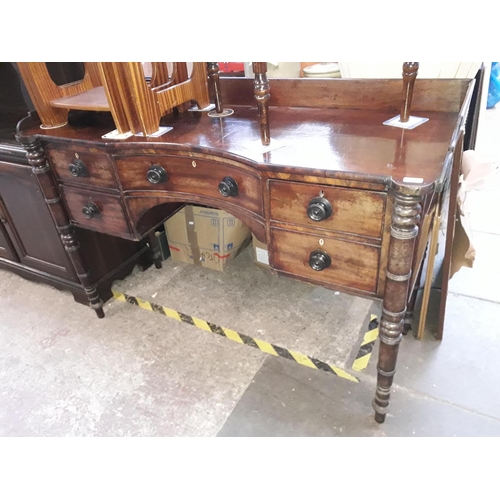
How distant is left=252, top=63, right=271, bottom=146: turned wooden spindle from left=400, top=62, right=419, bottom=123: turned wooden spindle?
1.52 ft

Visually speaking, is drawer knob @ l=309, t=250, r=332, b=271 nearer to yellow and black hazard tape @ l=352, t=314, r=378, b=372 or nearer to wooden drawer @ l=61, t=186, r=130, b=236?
yellow and black hazard tape @ l=352, t=314, r=378, b=372

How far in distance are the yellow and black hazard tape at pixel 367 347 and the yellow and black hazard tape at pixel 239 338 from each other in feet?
0.25

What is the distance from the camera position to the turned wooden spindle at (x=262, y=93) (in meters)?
1.34

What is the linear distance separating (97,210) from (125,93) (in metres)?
0.55

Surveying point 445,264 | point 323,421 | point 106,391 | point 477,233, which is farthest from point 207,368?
point 477,233

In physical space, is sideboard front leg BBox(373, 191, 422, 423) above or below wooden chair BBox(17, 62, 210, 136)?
below

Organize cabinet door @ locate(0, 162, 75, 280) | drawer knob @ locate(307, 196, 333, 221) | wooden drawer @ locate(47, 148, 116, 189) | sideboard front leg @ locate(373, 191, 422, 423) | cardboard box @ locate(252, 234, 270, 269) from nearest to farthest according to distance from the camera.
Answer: sideboard front leg @ locate(373, 191, 422, 423) → drawer knob @ locate(307, 196, 333, 221) → wooden drawer @ locate(47, 148, 116, 189) → cabinet door @ locate(0, 162, 75, 280) → cardboard box @ locate(252, 234, 270, 269)

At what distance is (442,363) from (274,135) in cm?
125

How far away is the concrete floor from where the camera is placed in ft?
5.74

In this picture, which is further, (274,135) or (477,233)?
(477,233)

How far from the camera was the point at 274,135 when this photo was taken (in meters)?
1.58

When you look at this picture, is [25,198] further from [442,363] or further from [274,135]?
[442,363]

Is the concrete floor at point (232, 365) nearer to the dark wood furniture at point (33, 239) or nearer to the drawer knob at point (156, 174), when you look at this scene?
the dark wood furniture at point (33, 239)

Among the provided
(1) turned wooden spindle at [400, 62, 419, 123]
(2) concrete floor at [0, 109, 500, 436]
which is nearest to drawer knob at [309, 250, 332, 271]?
(1) turned wooden spindle at [400, 62, 419, 123]
